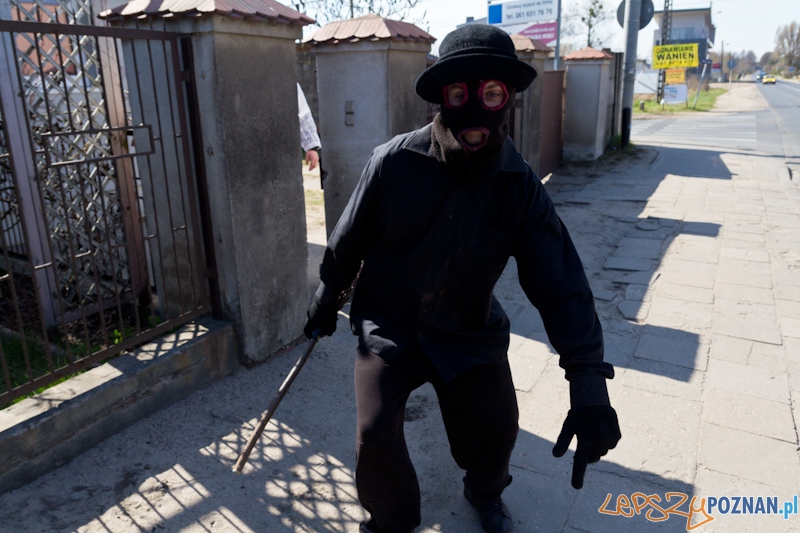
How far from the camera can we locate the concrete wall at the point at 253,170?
3402 mm

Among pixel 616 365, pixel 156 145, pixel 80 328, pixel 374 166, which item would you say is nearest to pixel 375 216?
pixel 374 166

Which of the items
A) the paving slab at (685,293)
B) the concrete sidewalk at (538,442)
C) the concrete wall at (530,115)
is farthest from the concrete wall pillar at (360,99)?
the concrete wall at (530,115)

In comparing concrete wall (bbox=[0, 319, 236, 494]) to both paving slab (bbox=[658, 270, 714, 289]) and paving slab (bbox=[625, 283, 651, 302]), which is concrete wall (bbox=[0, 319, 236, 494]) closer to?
paving slab (bbox=[625, 283, 651, 302])

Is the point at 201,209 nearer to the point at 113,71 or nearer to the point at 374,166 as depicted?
the point at 113,71

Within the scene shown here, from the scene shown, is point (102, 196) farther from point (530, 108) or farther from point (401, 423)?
point (530, 108)

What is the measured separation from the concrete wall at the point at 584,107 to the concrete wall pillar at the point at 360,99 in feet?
22.4

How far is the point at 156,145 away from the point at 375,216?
1.94 meters

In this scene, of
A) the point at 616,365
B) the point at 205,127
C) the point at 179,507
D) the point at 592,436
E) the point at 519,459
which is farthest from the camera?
the point at 616,365

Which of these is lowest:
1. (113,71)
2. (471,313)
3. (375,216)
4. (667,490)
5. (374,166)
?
(667,490)

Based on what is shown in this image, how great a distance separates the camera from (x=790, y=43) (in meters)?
111

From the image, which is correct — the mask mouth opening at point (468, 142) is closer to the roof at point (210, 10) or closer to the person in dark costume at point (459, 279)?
the person in dark costume at point (459, 279)

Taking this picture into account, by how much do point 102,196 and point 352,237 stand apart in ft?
6.72

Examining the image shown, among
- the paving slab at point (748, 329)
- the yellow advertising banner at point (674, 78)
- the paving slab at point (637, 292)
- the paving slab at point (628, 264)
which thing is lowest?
the paving slab at point (748, 329)

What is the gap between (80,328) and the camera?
4.04 metres
